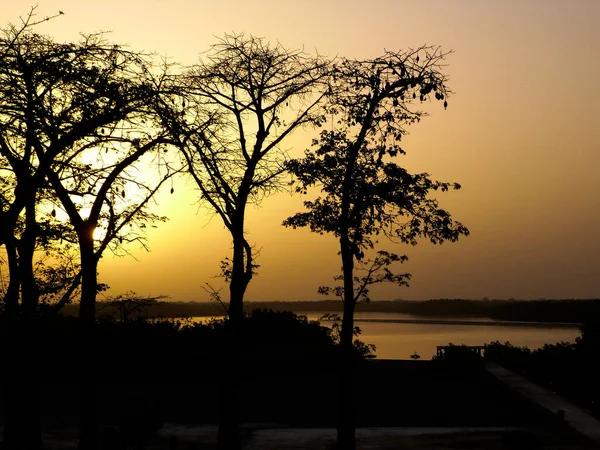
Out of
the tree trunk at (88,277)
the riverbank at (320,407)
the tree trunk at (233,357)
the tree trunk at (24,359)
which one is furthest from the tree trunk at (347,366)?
the tree trunk at (24,359)

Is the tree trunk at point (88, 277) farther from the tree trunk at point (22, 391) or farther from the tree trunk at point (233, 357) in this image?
the tree trunk at point (233, 357)

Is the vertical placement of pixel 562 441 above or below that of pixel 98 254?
below

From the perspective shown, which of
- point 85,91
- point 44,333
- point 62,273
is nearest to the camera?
point 85,91

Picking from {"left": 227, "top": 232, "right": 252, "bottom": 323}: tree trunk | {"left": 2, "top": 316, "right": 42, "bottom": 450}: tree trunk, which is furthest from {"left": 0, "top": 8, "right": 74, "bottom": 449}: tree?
{"left": 227, "top": 232, "right": 252, "bottom": 323}: tree trunk

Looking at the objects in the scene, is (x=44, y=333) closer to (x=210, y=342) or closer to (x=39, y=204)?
(x=210, y=342)

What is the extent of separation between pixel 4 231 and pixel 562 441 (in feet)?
61.2

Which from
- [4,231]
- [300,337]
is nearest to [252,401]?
[300,337]

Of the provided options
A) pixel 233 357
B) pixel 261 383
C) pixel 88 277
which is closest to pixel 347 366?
pixel 233 357

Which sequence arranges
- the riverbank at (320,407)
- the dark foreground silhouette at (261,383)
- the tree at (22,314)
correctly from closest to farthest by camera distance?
the tree at (22,314)
the riverbank at (320,407)
the dark foreground silhouette at (261,383)

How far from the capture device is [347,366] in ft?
85.2

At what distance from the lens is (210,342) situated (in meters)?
42.8

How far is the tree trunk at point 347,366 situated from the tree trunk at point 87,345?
743 centimetres

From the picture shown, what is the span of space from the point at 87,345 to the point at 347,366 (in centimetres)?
832

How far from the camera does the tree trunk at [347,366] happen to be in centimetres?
2497
